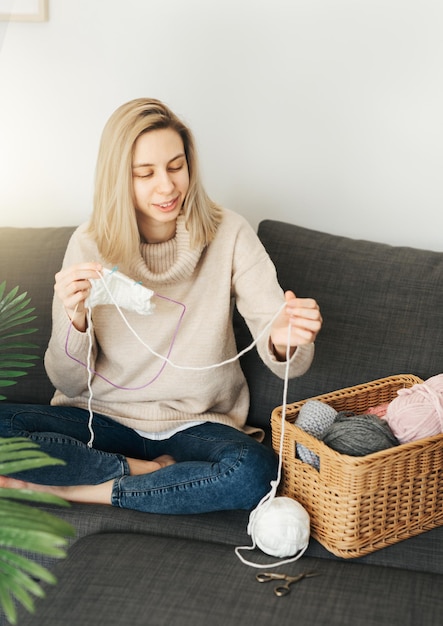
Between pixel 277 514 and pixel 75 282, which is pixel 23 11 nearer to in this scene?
pixel 75 282

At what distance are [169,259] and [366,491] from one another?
0.67 m

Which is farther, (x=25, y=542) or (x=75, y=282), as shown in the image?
(x=75, y=282)

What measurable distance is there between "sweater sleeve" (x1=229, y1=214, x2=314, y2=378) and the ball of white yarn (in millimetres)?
306

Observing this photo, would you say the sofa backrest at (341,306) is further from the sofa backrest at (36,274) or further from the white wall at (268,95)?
the white wall at (268,95)

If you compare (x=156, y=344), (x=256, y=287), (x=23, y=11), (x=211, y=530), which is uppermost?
A: (x=23, y=11)

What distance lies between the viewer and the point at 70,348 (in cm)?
167

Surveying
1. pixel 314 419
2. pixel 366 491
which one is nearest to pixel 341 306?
pixel 314 419

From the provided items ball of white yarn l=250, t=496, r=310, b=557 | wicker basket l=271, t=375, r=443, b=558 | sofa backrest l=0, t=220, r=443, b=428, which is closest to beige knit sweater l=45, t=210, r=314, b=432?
sofa backrest l=0, t=220, r=443, b=428

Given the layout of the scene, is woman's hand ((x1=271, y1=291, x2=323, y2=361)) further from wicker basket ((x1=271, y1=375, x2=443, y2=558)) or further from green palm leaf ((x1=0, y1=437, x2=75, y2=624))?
green palm leaf ((x1=0, y1=437, x2=75, y2=624))

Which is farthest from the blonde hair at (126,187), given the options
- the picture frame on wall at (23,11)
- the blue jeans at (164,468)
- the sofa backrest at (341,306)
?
the picture frame on wall at (23,11)

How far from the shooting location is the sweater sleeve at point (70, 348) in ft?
5.48

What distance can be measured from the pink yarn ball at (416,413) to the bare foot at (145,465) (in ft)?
1.60

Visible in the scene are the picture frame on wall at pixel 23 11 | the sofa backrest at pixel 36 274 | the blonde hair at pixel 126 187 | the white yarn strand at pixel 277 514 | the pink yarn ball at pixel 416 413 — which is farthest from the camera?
A: the picture frame on wall at pixel 23 11

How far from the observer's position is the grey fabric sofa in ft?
4.02
